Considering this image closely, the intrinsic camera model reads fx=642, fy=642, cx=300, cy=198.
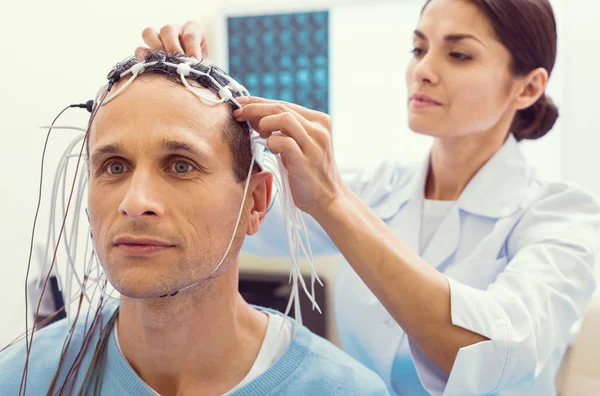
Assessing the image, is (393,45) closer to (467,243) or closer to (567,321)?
(467,243)

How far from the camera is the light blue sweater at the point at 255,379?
120cm

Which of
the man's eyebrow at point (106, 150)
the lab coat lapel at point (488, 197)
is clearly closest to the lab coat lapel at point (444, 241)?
the lab coat lapel at point (488, 197)

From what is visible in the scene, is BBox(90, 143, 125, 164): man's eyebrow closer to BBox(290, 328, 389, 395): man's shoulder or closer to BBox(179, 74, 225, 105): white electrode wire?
BBox(179, 74, 225, 105): white electrode wire

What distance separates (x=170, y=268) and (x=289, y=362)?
0.34 meters

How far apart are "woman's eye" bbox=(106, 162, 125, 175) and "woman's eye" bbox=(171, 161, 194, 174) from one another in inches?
3.7

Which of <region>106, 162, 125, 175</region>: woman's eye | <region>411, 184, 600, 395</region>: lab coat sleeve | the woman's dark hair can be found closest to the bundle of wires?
<region>106, 162, 125, 175</region>: woman's eye

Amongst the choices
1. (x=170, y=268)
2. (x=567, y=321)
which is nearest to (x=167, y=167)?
(x=170, y=268)

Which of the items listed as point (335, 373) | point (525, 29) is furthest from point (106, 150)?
point (525, 29)

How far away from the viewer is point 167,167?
43.5 inches

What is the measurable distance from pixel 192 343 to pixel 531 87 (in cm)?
108

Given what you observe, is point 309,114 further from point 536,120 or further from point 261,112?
point 536,120

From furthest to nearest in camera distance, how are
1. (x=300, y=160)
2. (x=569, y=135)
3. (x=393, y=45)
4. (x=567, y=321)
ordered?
(x=393, y=45)
(x=569, y=135)
(x=567, y=321)
(x=300, y=160)

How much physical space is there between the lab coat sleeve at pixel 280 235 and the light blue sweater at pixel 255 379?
1.33ft

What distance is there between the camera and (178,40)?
4.37 ft
